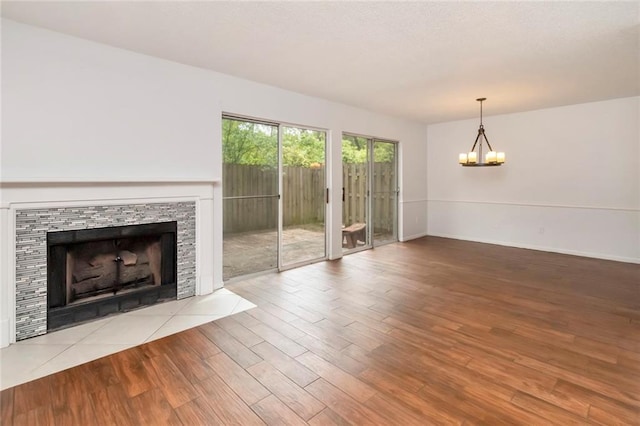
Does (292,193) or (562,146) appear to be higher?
(562,146)

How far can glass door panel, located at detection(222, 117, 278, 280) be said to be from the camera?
4047 millimetres

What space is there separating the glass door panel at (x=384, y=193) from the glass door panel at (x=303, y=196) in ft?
4.79

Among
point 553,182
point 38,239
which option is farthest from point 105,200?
point 553,182

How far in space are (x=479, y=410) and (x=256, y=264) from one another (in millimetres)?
3215

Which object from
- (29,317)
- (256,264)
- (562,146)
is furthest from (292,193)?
(562,146)

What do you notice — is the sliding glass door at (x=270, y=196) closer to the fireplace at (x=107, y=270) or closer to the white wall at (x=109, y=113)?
the white wall at (x=109, y=113)

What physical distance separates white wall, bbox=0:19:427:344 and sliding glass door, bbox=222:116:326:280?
0.23 m

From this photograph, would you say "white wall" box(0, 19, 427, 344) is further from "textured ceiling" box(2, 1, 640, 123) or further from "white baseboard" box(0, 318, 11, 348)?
"textured ceiling" box(2, 1, 640, 123)

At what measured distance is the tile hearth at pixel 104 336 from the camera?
2250 mm

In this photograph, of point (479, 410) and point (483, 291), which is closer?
point (479, 410)

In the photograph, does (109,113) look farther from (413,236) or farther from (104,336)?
(413,236)

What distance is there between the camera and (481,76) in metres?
3.93

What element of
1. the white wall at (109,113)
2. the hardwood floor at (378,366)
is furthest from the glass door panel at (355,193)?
the hardwood floor at (378,366)

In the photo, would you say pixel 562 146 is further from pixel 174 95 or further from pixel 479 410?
pixel 174 95
